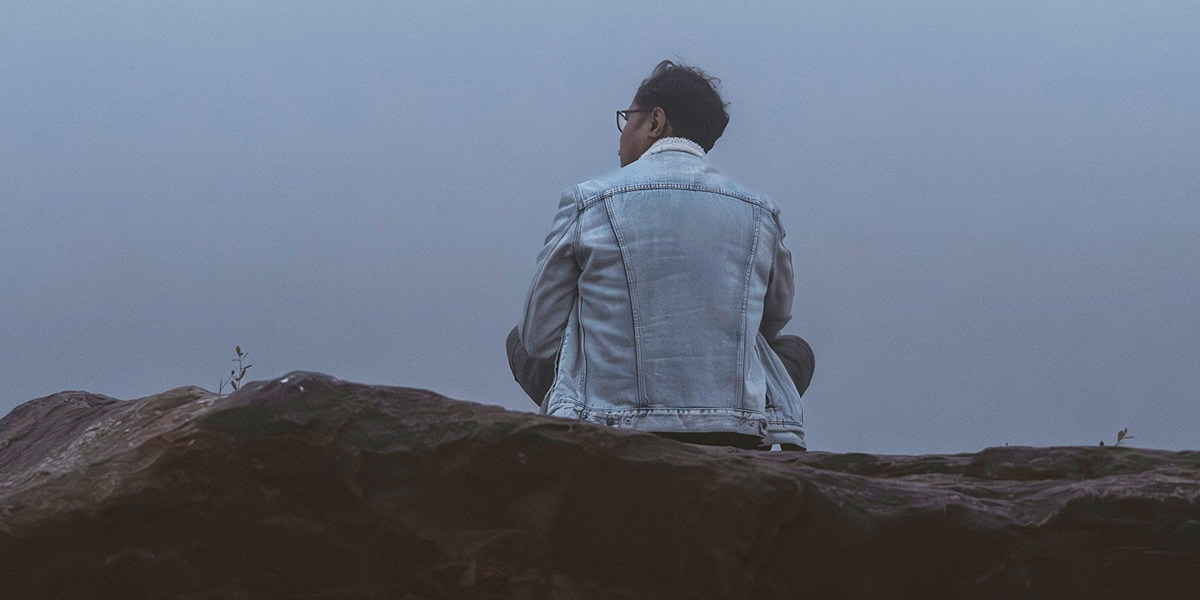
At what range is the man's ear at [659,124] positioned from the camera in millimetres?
3676

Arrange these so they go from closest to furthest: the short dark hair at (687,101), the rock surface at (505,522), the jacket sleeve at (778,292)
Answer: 1. the rock surface at (505,522)
2. the jacket sleeve at (778,292)
3. the short dark hair at (687,101)

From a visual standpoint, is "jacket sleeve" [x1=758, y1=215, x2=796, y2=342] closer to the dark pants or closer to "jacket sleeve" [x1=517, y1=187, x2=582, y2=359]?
the dark pants

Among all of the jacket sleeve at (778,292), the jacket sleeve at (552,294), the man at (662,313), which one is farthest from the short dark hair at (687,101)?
the jacket sleeve at (552,294)

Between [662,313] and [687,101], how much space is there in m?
0.78

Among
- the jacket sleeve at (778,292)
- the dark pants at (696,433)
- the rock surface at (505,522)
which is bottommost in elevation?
the rock surface at (505,522)

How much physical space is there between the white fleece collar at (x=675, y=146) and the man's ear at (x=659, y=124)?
0.04 metres

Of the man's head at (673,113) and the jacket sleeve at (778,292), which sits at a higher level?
the man's head at (673,113)

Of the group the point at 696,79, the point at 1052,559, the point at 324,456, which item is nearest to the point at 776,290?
the point at 696,79

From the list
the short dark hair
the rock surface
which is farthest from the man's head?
the rock surface

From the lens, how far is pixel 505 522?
1806 mm

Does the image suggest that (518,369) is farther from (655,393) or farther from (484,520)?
(484,520)

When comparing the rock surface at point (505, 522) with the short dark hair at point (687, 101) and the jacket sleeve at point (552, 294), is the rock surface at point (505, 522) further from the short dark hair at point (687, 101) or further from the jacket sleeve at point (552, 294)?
the short dark hair at point (687, 101)

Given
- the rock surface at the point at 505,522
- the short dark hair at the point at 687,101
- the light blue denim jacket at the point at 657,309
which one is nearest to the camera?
the rock surface at the point at 505,522

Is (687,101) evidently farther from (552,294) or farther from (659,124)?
(552,294)
